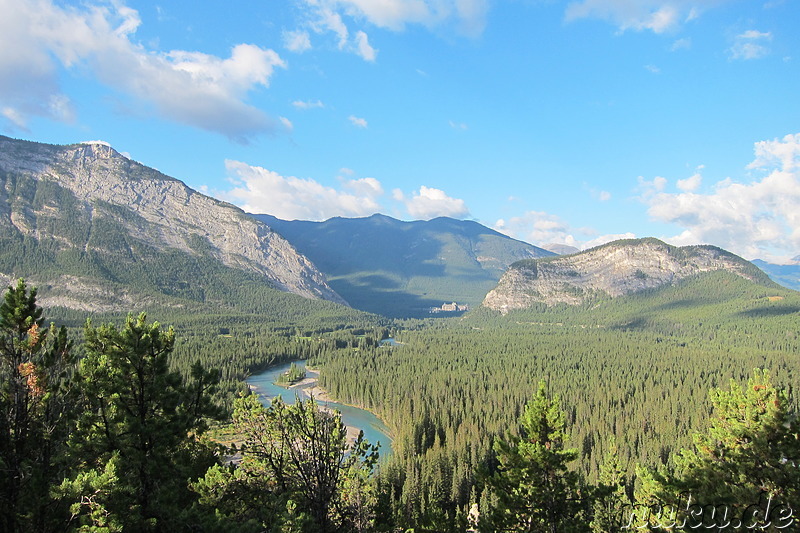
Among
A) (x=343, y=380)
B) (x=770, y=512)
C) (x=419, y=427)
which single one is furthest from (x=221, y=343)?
(x=770, y=512)

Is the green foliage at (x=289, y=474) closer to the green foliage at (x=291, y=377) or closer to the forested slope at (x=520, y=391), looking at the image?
the forested slope at (x=520, y=391)

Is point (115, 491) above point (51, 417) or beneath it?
beneath

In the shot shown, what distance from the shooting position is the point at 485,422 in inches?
3031

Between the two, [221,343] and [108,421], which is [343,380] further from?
[108,421]

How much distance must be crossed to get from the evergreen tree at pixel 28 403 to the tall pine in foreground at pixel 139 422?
0.69m

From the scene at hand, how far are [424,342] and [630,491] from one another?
5374 inches

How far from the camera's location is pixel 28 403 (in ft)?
45.2

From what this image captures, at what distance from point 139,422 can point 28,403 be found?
3.23m

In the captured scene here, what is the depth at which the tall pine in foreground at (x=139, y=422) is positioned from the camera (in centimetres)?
1348

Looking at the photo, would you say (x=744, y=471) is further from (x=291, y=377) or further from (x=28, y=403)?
(x=291, y=377)

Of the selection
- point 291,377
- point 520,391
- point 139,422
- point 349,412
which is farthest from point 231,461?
point 291,377

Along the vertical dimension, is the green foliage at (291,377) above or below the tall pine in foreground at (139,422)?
below

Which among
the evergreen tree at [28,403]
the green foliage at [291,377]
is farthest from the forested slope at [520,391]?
the evergreen tree at [28,403]

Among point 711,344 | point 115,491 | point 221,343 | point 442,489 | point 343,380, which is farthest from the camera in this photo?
point 711,344
